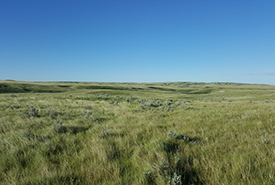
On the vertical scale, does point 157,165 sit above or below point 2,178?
above

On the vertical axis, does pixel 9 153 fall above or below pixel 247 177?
below

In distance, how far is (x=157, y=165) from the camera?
2797 millimetres

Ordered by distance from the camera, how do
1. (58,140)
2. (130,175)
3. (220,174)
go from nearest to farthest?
1. (220,174)
2. (130,175)
3. (58,140)

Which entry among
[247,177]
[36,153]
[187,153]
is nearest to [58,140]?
[36,153]

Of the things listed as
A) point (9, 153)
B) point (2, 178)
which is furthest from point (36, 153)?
point (2, 178)

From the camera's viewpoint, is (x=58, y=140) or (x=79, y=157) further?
(x=58, y=140)

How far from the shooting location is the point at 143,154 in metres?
3.53

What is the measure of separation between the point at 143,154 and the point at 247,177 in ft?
6.56

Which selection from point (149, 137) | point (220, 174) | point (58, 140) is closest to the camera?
point (220, 174)

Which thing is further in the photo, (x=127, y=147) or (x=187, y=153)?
(x=127, y=147)

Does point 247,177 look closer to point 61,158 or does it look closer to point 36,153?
point 61,158

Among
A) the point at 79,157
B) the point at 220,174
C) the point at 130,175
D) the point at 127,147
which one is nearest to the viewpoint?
the point at 220,174

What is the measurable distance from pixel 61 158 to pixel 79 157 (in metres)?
0.46

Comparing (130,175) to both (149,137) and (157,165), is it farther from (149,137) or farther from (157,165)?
(149,137)
